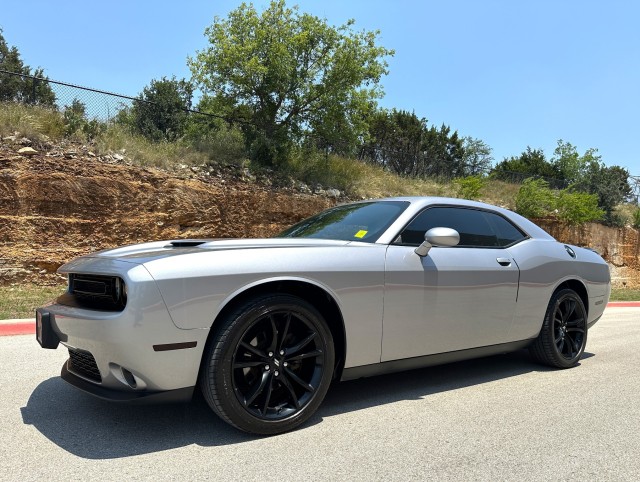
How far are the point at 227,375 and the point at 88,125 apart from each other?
38.4ft

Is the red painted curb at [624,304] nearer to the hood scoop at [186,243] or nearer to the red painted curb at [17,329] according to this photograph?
the hood scoop at [186,243]

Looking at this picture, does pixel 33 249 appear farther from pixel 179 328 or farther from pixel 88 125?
pixel 179 328

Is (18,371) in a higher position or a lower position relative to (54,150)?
lower

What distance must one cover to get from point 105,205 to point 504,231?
32.2ft

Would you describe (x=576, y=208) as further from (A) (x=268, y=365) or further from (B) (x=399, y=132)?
(A) (x=268, y=365)

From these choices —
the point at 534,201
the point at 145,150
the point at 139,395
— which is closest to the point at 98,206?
the point at 145,150

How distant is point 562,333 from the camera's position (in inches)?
199

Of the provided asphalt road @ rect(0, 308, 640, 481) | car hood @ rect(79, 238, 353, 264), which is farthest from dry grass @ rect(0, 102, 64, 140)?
car hood @ rect(79, 238, 353, 264)

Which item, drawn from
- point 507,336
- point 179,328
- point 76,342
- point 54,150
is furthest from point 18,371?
point 54,150

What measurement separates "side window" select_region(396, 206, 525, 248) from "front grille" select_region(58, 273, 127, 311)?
1.98 meters

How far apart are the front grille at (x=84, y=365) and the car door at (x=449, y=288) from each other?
1.86 m

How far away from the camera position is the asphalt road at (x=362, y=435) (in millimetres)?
2719

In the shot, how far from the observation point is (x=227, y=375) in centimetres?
296

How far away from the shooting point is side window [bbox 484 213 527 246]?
15.5 ft
